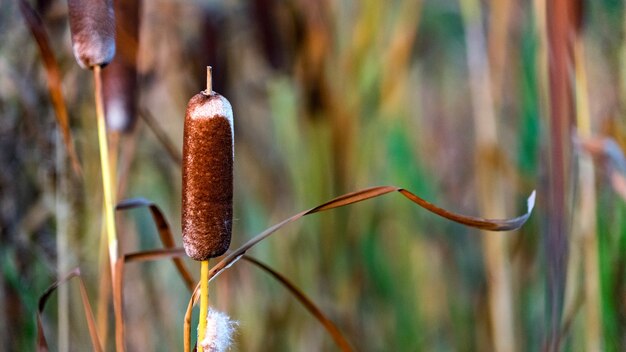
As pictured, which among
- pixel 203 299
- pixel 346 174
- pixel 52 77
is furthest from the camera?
pixel 346 174

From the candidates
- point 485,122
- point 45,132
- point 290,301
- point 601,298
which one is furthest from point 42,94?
point 601,298

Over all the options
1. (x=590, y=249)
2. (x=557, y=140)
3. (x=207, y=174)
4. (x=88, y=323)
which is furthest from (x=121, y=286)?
(x=590, y=249)

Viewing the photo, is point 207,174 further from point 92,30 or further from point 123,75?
point 123,75

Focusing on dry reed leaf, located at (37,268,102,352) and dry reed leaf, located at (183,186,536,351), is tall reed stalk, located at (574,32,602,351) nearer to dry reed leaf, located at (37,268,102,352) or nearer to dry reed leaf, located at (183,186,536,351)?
dry reed leaf, located at (183,186,536,351)

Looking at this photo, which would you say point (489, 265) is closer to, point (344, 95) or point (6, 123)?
point (344, 95)

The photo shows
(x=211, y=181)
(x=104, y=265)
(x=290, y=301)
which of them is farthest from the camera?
(x=290, y=301)

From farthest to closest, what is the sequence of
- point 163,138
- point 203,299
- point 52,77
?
1. point 163,138
2. point 52,77
3. point 203,299
